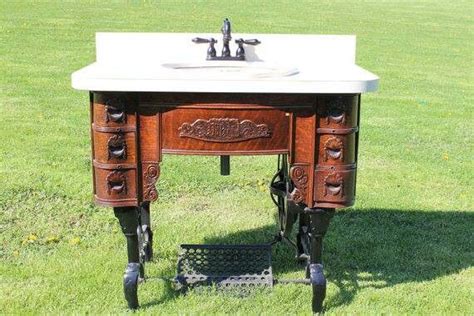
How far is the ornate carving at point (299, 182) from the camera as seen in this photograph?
2.62 metres

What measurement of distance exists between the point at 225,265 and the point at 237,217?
0.76 meters

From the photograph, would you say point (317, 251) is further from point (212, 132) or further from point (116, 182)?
point (116, 182)

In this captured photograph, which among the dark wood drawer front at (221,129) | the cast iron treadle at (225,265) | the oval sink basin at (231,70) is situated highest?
the oval sink basin at (231,70)

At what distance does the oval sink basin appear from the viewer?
8.14 feet

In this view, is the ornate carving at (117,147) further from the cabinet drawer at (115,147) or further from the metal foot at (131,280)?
the metal foot at (131,280)

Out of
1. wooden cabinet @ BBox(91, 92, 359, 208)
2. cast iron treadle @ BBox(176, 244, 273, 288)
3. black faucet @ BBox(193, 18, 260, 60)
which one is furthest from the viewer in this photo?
cast iron treadle @ BBox(176, 244, 273, 288)

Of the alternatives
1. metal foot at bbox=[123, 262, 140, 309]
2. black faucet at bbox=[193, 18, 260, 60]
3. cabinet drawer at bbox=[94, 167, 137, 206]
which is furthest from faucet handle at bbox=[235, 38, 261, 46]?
metal foot at bbox=[123, 262, 140, 309]

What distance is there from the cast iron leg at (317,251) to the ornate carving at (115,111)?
2.63 ft

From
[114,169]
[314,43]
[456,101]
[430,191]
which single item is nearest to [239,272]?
[114,169]

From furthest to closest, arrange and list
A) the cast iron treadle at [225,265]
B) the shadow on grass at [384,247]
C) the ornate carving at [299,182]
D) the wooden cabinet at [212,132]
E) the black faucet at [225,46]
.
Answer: the shadow on grass at [384,247], the cast iron treadle at [225,265], the black faucet at [225,46], the ornate carving at [299,182], the wooden cabinet at [212,132]

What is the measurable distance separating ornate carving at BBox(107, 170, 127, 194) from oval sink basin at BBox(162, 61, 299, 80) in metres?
0.44

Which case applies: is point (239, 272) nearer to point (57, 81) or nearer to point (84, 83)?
point (84, 83)

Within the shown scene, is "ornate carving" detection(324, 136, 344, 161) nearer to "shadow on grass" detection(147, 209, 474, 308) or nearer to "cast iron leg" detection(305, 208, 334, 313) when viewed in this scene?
"cast iron leg" detection(305, 208, 334, 313)

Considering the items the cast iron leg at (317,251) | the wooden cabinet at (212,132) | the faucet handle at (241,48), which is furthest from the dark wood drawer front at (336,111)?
the faucet handle at (241,48)
